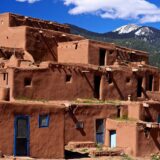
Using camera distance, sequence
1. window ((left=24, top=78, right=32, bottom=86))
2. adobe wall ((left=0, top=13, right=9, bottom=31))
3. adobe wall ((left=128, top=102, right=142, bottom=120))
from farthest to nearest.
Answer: adobe wall ((left=0, top=13, right=9, bottom=31)) < adobe wall ((left=128, top=102, right=142, bottom=120)) < window ((left=24, top=78, right=32, bottom=86))

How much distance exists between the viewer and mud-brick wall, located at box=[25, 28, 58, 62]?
33969 millimetres

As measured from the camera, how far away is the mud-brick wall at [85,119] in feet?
92.3

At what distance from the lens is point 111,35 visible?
162 m

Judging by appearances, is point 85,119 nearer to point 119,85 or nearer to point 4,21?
point 119,85

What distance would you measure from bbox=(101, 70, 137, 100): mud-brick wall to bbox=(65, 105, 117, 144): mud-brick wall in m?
3.39

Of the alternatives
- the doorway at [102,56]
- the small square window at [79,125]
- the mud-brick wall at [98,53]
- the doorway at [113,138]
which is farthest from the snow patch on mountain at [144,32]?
the small square window at [79,125]

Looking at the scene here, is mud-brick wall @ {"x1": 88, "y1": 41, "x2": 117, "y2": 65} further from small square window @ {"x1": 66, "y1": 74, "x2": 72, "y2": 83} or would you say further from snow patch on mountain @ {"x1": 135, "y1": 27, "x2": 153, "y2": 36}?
snow patch on mountain @ {"x1": 135, "y1": 27, "x2": 153, "y2": 36}

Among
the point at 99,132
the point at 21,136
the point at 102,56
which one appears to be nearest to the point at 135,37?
the point at 102,56

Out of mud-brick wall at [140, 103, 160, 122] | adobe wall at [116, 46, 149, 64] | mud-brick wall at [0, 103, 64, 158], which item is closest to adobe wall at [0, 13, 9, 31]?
adobe wall at [116, 46, 149, 64]

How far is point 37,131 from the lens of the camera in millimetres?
21922

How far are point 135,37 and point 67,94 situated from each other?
13526cm

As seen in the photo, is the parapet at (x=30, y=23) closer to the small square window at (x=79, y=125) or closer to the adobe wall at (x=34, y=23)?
the adobe wall at (x=34, y=23)

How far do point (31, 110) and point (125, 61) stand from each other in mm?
18257

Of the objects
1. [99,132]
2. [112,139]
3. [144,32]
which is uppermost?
[144,32]
